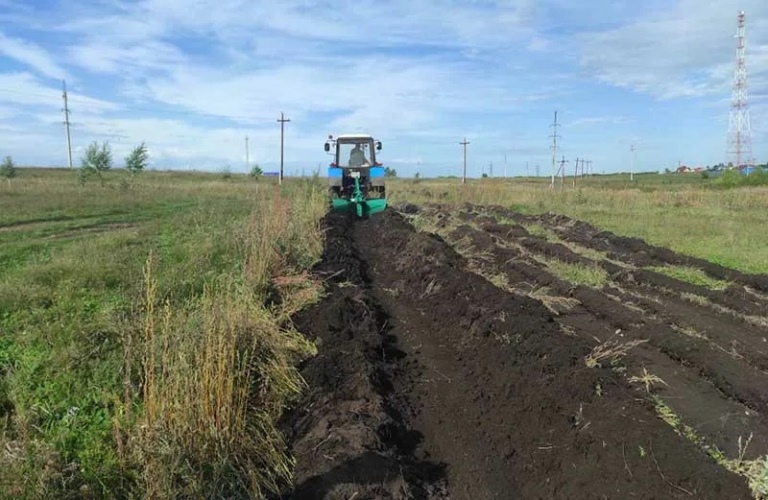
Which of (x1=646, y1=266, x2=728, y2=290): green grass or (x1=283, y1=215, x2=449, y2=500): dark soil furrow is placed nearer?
(x1=283, y1=215, x2=449, y2=500): dark soil furrow

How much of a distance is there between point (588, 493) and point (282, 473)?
6.21 feet

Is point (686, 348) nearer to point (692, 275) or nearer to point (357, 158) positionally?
point (692, 275)

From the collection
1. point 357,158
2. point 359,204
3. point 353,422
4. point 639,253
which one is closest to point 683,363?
point 353,422

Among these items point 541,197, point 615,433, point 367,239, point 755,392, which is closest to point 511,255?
point 367,239

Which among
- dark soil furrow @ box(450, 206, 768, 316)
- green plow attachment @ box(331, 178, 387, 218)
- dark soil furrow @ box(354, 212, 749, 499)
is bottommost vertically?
dark soil furrow @ box(354, 212, 749, 499)

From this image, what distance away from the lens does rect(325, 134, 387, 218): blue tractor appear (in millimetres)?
18312

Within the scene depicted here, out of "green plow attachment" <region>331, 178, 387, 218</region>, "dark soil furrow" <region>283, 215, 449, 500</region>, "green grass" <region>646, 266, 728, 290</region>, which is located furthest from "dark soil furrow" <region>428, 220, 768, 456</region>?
"green plow attachment" <region>331, 178, 387, 218</region>

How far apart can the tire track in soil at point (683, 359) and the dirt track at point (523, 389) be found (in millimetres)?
20

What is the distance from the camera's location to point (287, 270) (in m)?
8.19

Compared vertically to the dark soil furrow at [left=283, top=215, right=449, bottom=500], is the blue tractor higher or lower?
higher

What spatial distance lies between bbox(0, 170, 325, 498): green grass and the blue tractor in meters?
9.19

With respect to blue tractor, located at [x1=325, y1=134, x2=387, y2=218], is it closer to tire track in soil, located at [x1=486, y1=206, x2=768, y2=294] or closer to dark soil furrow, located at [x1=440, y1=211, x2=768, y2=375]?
tire track in soil, located at [x1=486, y1=206, x2=768, y2=294]

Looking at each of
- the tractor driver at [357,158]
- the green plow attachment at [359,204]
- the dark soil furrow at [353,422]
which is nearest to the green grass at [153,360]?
the dark soil furrow at [353,422]

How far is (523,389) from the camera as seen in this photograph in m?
4.86
